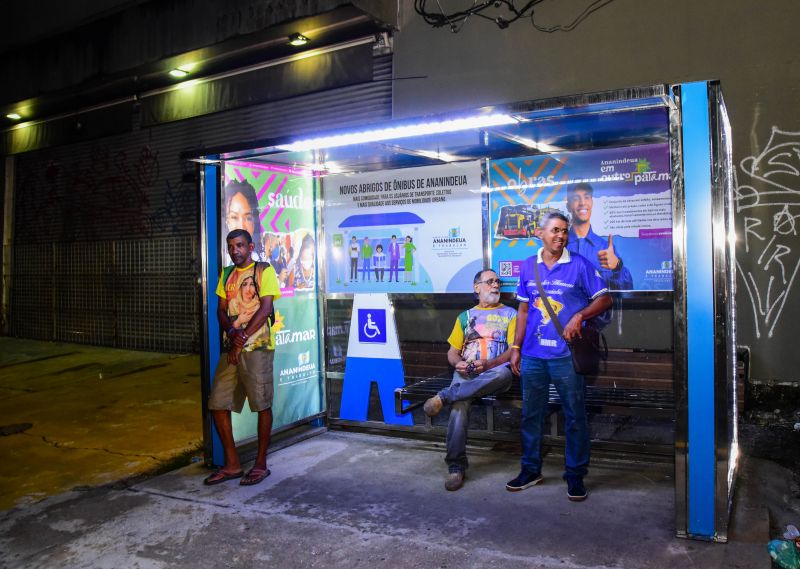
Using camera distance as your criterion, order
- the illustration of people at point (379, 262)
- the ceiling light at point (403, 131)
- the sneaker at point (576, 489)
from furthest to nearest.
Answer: the illustration of people at point (379, 262) → the sneaker at point (576, 489) → the ceiling light at point (403, 131)

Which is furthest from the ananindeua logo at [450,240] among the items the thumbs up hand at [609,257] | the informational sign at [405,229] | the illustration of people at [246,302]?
the illustration of people at [246,302]

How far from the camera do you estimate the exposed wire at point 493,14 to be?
23.3 ft

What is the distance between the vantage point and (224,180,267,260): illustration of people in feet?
17.8

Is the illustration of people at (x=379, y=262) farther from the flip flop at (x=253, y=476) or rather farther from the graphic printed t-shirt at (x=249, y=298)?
the flip flop at (x=253, y=476)

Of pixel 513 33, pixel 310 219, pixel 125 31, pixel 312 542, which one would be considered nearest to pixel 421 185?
pixel 310 219

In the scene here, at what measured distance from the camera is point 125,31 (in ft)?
34.0

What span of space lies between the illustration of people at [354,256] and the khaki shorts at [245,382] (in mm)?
1509

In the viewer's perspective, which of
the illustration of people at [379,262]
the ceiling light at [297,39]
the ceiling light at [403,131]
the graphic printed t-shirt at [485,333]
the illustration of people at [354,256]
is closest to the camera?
the ceiling light at [403,131]

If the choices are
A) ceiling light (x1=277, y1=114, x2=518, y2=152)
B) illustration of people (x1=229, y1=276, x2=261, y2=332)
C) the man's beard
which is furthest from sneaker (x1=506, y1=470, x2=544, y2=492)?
ceiling light (x1=277, y1=114, x2=518, y2=152)

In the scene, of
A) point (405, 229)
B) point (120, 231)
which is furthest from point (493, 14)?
point (120, 231)

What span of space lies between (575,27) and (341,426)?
494cm

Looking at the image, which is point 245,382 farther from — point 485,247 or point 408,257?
point 485,247

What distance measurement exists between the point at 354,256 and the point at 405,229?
1.98 ft

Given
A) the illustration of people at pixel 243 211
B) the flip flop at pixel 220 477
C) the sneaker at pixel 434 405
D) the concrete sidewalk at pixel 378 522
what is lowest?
the concrete sidewalk at pixel 378 522
